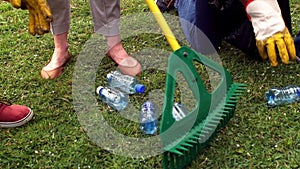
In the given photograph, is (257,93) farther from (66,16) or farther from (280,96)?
(66,16)

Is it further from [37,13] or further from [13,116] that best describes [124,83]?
[37,13]

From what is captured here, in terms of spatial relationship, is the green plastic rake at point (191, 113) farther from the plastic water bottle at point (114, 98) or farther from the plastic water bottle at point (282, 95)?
the plastic water bottle at point (114, 98)

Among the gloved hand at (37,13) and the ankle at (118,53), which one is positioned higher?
the gloved hand at (37,13)

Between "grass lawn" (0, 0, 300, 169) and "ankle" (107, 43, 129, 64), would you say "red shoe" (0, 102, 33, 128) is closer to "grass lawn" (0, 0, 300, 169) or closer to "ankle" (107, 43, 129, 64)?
"grass lawn" (0, 0, 300, 169)

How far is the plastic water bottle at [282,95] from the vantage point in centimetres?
224

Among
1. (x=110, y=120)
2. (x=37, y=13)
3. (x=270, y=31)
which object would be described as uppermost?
(x=37, y=13)

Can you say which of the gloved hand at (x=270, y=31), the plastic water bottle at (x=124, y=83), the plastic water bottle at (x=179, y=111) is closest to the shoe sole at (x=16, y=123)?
the plastic water bottle at (x=124, y=83)

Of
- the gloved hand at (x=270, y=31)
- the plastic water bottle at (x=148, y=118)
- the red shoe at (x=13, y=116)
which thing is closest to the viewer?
the gloved hand at (x=270, y=31)

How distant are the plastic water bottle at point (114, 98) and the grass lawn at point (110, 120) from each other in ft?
0.10

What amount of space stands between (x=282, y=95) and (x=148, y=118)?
649 millimetres

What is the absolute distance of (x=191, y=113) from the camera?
6.25 ft

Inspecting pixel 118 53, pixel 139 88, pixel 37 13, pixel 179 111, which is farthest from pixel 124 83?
pixel 37 13

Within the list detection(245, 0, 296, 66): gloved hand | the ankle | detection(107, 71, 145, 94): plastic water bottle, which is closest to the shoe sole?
detection(107, 71, 145, 94): plastic water bottle

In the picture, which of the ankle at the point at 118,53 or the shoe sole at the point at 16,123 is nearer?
the shoe sole at the point at 16,123
